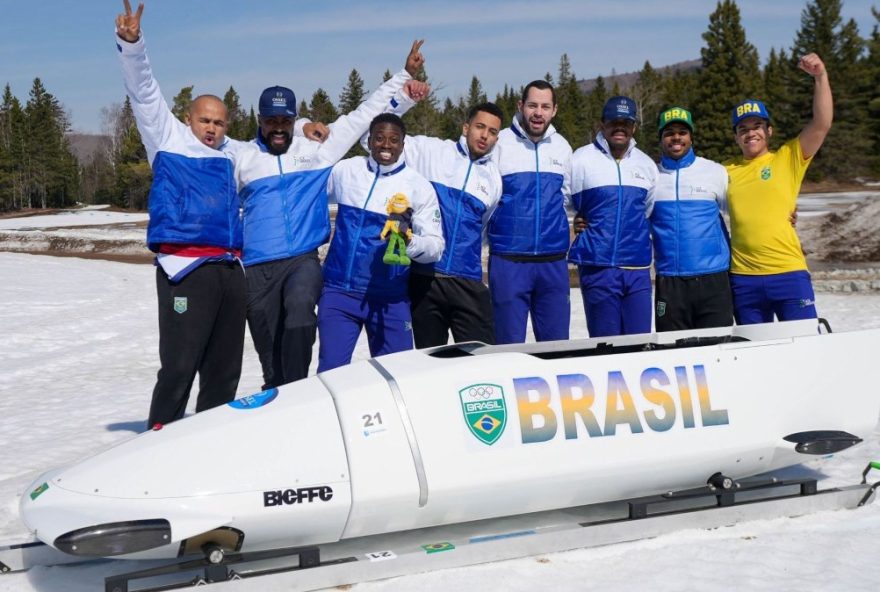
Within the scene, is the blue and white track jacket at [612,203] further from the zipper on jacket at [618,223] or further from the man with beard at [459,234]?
the man with beard at [459,234]

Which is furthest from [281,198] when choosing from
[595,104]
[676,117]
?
[595,104]

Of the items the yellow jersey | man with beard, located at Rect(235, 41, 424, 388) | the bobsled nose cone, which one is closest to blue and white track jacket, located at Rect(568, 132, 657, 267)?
the yellow jersey

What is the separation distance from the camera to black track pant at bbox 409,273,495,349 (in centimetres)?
519

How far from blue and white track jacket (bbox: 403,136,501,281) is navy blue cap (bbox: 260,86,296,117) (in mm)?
880

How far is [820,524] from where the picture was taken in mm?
4051

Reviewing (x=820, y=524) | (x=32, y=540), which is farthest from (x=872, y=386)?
(x=32, y=540)

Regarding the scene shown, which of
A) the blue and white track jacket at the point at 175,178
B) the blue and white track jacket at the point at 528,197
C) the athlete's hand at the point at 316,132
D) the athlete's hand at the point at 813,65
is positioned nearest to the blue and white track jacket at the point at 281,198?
the athlete's hand at the point at 316,132

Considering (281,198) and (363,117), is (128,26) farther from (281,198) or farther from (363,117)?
(363,117)

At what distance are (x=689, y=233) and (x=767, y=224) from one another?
0.51 m

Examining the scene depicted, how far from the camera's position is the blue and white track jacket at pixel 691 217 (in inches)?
220

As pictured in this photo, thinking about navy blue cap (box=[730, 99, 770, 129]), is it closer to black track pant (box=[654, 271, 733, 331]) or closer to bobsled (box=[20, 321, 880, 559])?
black track pant (box=[654, 271, 733, 331])

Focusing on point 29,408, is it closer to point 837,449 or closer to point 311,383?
point 311,383

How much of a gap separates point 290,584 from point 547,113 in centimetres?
340

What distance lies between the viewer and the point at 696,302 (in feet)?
18.4
